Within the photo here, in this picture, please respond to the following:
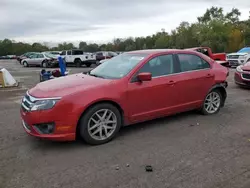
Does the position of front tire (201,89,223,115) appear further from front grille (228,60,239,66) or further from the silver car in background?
the silver car in background

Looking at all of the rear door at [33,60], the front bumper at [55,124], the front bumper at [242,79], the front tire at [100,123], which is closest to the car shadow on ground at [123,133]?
the front tire at [100,123]

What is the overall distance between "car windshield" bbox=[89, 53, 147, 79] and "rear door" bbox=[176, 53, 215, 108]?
3.00ft

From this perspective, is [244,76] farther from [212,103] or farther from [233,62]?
[233,62]

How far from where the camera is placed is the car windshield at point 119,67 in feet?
16.5

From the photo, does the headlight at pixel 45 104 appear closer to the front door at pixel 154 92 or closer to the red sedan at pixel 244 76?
the front door at pixel 154 92

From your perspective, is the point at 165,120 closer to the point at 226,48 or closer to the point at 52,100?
the point at 52,100

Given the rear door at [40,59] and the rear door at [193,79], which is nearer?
the rear door at [193,79]

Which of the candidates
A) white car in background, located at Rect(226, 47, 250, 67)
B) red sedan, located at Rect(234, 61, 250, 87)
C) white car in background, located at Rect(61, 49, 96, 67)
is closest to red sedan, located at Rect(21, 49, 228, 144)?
red sedan, located at Rect(234, 61, 250, 87)

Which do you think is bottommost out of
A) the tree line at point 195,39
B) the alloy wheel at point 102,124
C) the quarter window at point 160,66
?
the alloy wheel at point 102,124

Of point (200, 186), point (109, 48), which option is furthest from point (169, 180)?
point (109, 48)

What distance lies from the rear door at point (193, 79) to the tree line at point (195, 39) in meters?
49.6

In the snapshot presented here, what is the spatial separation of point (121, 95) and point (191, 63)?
195 centimetres

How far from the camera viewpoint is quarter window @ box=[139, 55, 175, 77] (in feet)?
16.9

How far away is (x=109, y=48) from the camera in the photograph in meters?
73.9
